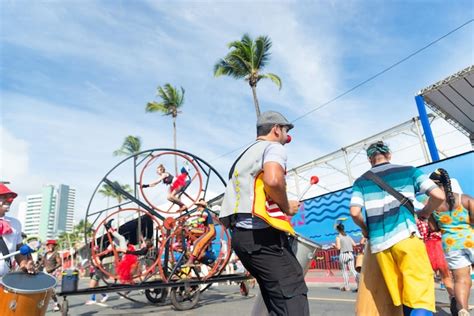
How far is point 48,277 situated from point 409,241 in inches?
136

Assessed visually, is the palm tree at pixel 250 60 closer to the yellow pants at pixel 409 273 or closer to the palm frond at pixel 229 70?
the palm frond at pixel 229 70

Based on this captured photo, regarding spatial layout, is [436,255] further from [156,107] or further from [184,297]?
[156,107]

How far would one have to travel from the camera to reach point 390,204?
2654 millimetres

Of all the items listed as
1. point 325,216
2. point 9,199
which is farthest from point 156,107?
→ point 9,199

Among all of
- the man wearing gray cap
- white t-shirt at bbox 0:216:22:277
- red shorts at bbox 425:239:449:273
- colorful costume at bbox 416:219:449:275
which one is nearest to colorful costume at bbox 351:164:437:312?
the man wearing gray cap

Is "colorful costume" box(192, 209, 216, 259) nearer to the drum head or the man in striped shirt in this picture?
the drum head

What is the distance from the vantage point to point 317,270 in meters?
14.6

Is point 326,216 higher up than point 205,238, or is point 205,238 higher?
point 326,216

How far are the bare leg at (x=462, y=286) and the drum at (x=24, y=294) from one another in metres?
4.06

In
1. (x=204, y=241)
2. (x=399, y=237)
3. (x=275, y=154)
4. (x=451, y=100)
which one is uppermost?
(x=451, y=100)

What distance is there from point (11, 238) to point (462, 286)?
15.2 ft

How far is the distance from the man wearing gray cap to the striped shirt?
0.85 meters

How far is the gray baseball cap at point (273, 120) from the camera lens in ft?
7.91

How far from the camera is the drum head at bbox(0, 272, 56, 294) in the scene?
3.17 m
